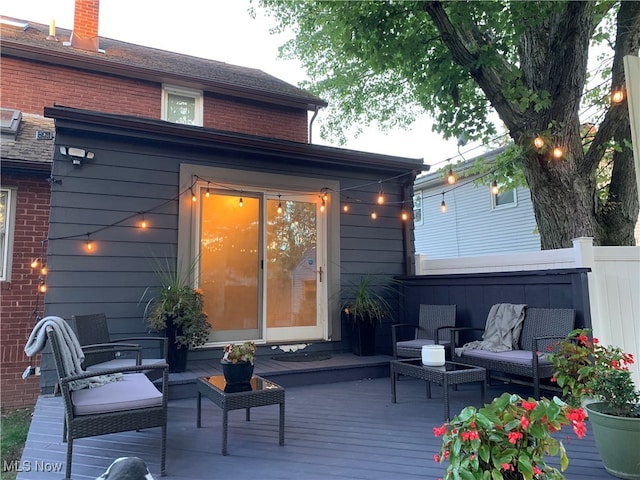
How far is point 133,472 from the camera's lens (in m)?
1.09

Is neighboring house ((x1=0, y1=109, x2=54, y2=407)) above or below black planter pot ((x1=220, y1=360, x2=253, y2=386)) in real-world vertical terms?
above

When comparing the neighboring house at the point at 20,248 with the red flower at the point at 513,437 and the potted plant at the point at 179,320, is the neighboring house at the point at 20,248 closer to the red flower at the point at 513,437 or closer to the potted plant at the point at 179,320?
the potted plant at the point at 179,320

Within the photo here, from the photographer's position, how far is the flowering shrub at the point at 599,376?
7.87 ft

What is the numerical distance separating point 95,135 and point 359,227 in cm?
348

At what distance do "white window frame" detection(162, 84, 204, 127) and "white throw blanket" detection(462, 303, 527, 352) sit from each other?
5966mm

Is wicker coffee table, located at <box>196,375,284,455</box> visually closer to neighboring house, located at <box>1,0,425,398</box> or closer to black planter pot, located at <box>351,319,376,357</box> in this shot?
neighboring house, located at <box>1,0,425,398</box>

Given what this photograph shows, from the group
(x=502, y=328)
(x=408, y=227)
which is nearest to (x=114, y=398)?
(x=502, y=328)

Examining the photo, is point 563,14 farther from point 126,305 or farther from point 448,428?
point 126,305

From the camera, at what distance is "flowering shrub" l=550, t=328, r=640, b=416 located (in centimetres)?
240

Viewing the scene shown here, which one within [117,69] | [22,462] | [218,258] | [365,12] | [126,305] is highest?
[117,69]

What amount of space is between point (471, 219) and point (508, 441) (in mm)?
10530

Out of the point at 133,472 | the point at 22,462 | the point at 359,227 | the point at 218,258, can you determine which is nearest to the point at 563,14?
the point at 359,227

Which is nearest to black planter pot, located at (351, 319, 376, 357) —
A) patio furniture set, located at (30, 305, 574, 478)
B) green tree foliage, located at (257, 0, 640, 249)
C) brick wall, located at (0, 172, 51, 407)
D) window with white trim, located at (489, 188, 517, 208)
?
patio furniture set, located at (30, 305, 574, 478)

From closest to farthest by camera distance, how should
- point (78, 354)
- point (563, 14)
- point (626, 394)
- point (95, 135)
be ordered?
1. point (626, 394)
2. point (78, 354)
3. point (95, 135)
4. point (563, 14)
